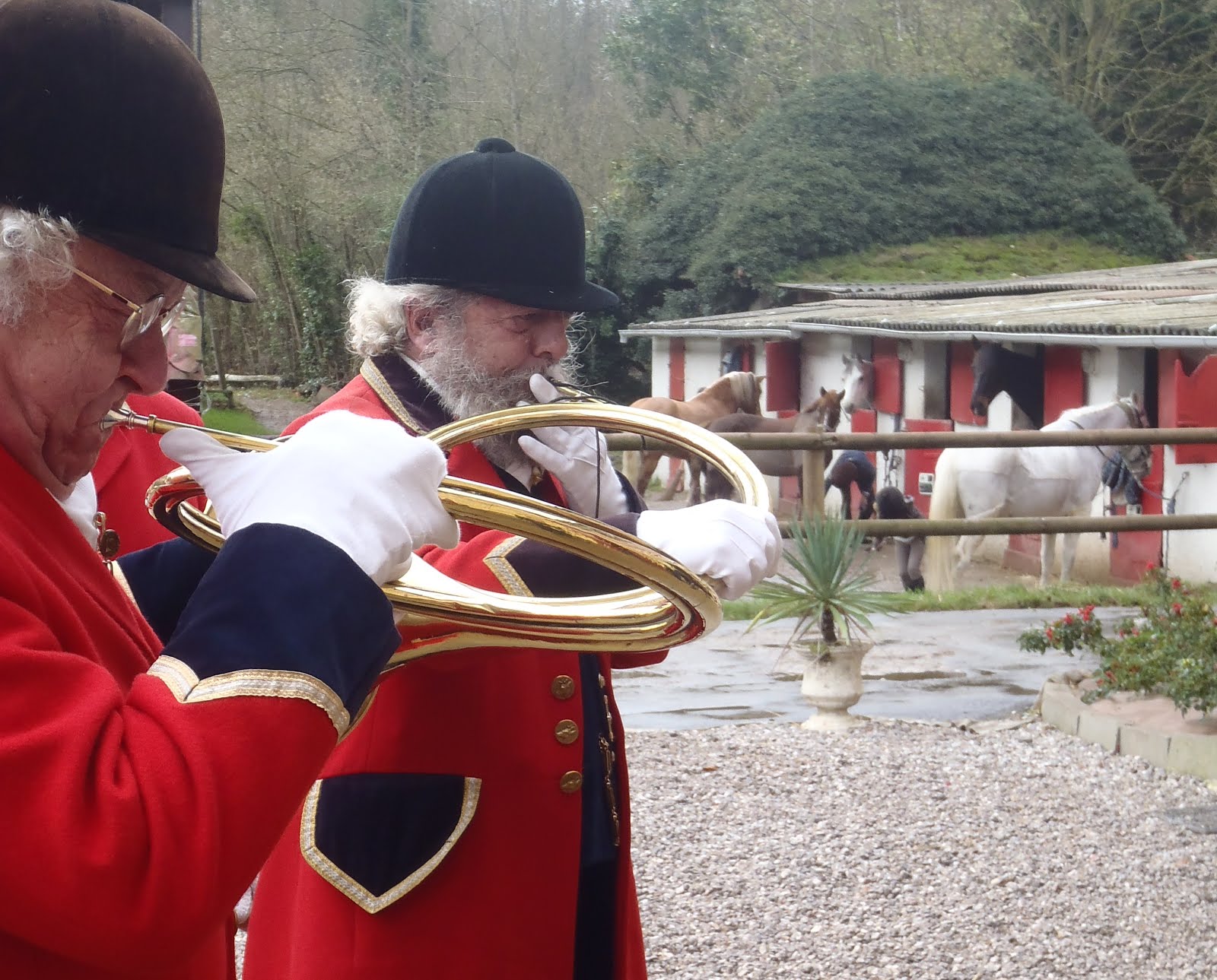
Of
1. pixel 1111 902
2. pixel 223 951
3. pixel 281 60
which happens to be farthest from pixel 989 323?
pixel 223 951

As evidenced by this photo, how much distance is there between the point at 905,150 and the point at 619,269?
5.65 m

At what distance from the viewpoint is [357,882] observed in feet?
5.93

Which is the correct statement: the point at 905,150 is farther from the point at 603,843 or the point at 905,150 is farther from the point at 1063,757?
the point at 603,843

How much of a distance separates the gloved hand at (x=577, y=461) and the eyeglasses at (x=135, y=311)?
2.91 ft

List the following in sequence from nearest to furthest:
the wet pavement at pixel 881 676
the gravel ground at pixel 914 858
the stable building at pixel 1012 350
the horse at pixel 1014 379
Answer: the gravel ground at pixel 914 858, the wet pavement at pixel 881 676, the stable building at pixel 1012 350, the horse at pixel 1014 379

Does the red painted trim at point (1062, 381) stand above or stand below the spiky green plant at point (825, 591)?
above

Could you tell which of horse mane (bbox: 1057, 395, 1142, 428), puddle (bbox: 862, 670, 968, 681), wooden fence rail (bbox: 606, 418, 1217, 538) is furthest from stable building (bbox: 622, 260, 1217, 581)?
puddle (bbox: 862, 670, 968, 681)

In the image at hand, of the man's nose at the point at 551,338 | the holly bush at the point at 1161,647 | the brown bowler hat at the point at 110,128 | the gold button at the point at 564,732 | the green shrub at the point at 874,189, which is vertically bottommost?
the holly bush at the point at 1161,647

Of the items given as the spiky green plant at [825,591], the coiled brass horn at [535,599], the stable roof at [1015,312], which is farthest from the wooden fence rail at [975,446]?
the coiled brass horn at [535,599]

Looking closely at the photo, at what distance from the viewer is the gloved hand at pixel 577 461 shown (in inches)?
81.8

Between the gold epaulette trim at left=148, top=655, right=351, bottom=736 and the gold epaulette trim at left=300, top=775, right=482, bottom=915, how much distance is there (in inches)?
30.7

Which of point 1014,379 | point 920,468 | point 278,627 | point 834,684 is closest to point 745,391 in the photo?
point 920,468

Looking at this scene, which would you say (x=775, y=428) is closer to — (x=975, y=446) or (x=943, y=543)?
(x=943, y=543)

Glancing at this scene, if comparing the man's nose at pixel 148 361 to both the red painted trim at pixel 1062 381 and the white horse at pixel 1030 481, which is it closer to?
the white horse at pixel 1030 481
